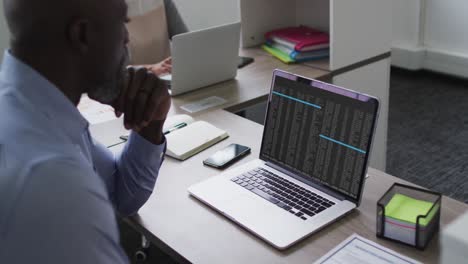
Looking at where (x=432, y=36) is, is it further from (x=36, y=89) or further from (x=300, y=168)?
(x=36, y=89)

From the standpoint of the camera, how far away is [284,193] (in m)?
1.29

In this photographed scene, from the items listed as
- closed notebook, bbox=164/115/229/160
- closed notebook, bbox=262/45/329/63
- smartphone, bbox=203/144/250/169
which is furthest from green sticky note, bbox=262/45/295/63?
smartphone, bbox=203/144/250/169

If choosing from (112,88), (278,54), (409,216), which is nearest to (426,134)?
(278,54)

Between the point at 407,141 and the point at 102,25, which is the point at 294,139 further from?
the point at 407,141

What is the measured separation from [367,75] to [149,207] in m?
1.46

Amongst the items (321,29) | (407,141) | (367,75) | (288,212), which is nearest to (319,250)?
(288,212)

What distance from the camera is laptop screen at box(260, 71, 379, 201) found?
3.91ft

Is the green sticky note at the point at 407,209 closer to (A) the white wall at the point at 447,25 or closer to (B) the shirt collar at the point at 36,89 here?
(B) the shirt collar at the point at 36,89

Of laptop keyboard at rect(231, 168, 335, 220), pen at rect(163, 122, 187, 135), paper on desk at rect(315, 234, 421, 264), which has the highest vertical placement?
pen at rect(163, 122, 187, 135)

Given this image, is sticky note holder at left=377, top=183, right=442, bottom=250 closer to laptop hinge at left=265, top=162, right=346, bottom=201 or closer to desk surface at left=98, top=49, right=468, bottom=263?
desk surface at left=98, top=49, right=468, bottom=263

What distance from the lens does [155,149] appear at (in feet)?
4.36

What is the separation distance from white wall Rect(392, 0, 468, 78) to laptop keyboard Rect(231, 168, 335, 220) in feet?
9.94

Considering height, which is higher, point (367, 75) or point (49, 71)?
point (49, 71)

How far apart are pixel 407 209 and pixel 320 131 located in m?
0.28
